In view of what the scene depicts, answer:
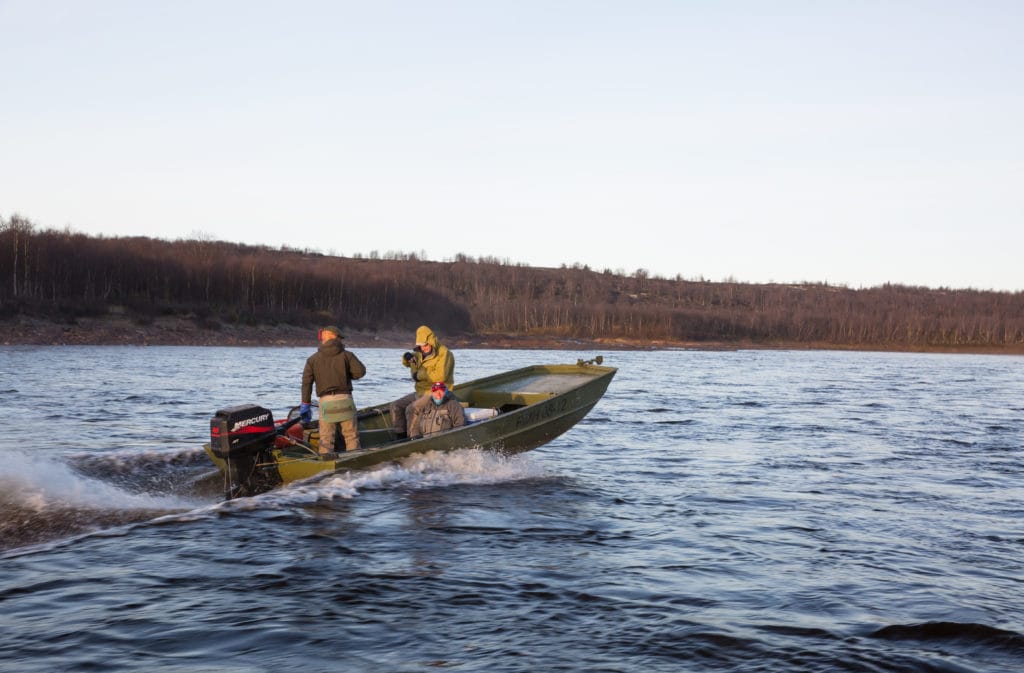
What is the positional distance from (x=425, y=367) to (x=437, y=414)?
2.76 feet

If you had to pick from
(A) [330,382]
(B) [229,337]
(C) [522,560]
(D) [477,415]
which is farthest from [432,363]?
(B) [229,337]

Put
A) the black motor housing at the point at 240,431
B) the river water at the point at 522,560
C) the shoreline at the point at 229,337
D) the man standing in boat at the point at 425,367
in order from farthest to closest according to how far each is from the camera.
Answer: the shoreline at the point at 229,337 → the man standing in boat at the point at 425,367 → the black motor housing at the point at 240,431 → the river water at the point at 522,560

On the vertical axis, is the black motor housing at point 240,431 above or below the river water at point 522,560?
above

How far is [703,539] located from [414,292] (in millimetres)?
108435

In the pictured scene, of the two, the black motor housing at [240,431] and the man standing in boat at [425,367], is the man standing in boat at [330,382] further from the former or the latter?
the man standing in boat at [425,367]

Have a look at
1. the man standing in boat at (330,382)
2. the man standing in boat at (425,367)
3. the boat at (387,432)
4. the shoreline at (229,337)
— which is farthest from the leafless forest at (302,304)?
the man standing in boat at (330,382)

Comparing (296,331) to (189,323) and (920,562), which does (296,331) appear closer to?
(189,323)

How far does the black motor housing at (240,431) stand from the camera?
11.3 m

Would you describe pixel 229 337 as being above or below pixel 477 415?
below

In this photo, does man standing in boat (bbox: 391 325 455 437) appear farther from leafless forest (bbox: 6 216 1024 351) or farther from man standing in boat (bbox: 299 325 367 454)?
leafless forest (bbox: 6 216 1024 351)

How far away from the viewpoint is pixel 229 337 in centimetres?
7619

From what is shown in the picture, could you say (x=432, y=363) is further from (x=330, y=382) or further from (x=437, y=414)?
(x=330, y=382)

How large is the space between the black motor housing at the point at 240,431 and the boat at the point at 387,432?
1 centimetres

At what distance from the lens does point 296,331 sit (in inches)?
3265
